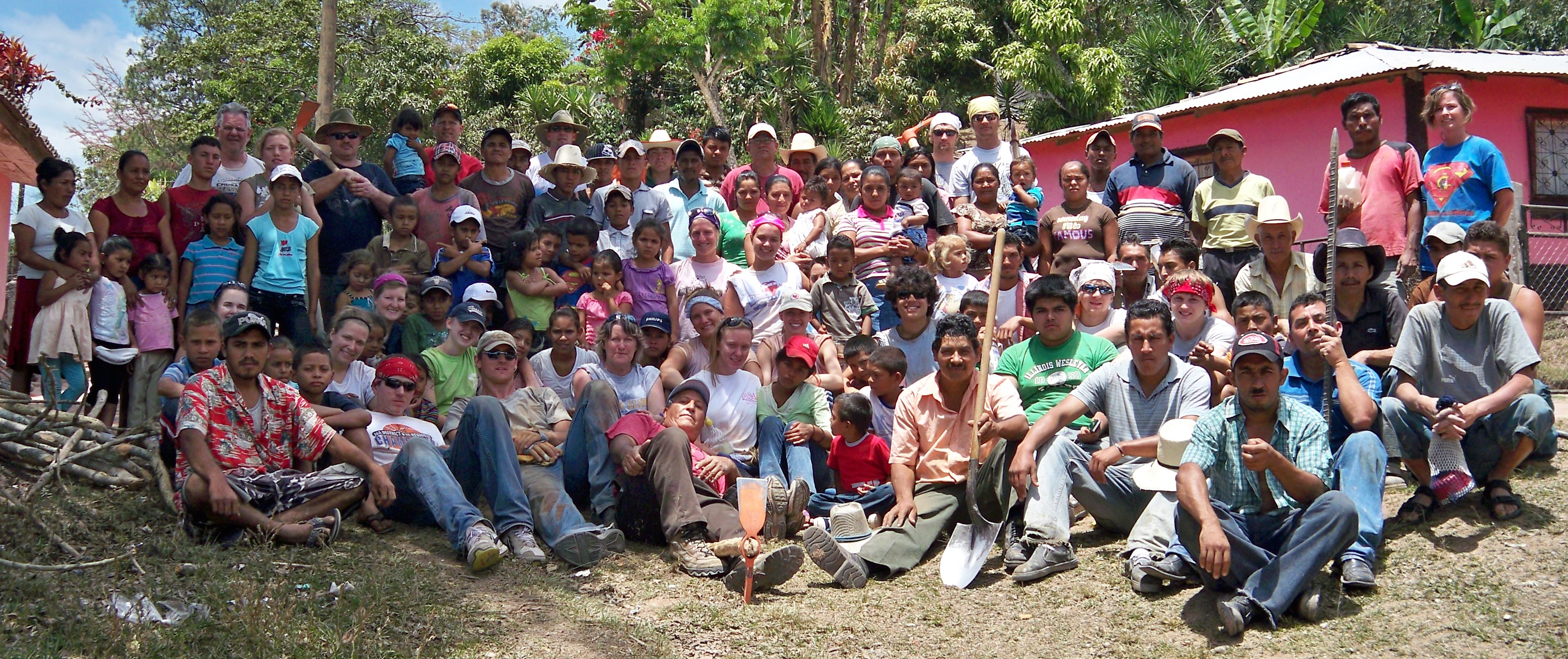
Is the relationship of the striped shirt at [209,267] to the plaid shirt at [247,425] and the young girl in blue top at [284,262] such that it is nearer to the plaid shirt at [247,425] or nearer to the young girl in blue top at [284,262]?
the young girl in blue top at [284,262]

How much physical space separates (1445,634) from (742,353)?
4.01m

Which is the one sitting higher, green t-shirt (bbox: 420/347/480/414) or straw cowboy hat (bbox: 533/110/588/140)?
straw cowboy hat (bbox: 533/110/588/140)

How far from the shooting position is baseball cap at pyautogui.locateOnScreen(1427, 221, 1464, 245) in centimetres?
637

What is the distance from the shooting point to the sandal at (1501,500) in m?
5.48

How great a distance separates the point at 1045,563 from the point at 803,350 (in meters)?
2.12

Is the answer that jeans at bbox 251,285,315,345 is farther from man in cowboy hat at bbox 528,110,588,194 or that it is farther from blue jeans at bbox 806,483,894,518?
blue jeans at bbox 806,483,894,518

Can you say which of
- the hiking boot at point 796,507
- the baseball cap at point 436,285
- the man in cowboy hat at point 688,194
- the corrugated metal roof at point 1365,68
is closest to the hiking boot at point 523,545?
the hiking boot at point 796,507

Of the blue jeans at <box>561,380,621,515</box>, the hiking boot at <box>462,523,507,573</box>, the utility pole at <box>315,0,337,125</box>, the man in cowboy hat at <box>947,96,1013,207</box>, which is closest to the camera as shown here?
the hiking boot at <box>462,523,507,573</box>

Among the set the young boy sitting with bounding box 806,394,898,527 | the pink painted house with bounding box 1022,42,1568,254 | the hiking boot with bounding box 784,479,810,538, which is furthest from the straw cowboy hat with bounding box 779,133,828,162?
the pink painted house with bounding box 1022,42,1568,254

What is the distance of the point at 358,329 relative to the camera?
271 inches

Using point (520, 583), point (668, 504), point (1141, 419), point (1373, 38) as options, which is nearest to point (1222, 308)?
point (1141, 419)

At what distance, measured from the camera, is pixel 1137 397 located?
5957mm

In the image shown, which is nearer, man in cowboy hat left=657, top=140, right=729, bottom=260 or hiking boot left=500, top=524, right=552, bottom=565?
hiking boot left=500, top=524, right=552, bottom=565

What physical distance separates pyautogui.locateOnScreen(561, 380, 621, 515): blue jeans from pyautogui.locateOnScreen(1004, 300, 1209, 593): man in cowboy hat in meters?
2.18
